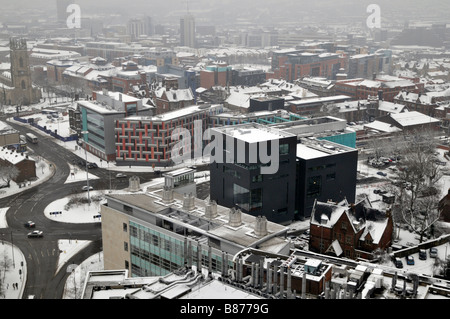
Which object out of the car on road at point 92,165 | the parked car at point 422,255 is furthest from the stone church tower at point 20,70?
the parked car at point 422,255

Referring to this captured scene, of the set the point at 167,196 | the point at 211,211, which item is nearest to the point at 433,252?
the point at 211,211

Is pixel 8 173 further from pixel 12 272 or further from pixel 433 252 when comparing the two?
pixel 433 252

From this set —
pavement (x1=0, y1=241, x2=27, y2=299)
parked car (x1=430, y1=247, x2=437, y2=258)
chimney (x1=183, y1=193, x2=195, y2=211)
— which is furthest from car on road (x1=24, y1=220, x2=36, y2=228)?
parked car (x1=430, y1=247, x2=437, y2=258)

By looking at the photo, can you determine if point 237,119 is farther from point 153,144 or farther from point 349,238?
point 349,238

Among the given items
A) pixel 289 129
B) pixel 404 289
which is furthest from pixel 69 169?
pixel 404 289

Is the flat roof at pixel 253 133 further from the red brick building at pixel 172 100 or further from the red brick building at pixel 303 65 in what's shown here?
the red brick building at pixel 303 65
